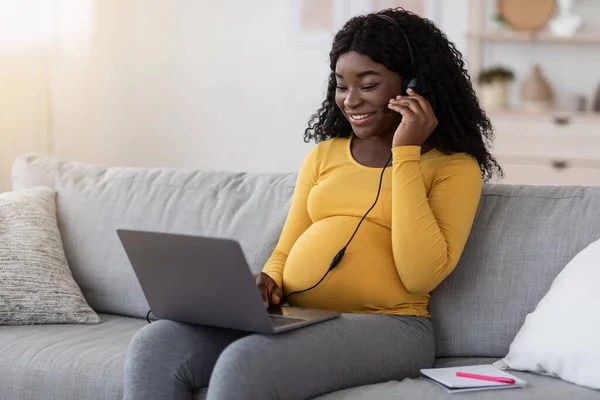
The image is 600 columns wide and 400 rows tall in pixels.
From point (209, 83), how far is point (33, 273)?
9.24 ft

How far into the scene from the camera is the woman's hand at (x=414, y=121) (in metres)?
1.90

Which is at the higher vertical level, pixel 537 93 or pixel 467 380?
pixel 537 93

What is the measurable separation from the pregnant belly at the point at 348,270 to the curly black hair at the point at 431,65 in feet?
0.85

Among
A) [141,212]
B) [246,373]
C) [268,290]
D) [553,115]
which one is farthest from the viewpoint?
[553,115]

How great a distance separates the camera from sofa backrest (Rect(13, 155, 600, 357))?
200 cm

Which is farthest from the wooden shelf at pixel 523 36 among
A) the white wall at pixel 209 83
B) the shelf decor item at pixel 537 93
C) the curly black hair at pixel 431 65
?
the curly black hair at pixel 431 65

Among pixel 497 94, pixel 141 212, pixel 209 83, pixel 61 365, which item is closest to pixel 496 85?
pixel 497 94

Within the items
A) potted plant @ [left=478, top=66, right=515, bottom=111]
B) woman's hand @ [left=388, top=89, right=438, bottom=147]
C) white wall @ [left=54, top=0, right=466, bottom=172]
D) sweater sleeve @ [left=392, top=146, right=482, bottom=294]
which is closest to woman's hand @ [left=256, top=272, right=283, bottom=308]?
sweater sleeve @ [left=392, top=146, right=482, bottom=294]

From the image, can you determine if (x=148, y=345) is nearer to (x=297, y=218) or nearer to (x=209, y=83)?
(x=297, y=218)

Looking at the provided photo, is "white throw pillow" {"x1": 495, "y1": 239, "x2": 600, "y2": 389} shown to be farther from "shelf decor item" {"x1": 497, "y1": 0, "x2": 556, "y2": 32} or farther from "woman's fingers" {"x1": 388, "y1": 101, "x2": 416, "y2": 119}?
"shelf decor item" {"x1": 497, "y1": 0, "x2": 556, "y2": 32}

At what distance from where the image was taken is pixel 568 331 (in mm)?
1752

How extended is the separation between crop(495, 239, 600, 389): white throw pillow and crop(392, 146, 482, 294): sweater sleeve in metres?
0.20

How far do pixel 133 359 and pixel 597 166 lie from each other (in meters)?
3.44

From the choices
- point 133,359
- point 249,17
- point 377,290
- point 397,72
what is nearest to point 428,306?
point 377,290
